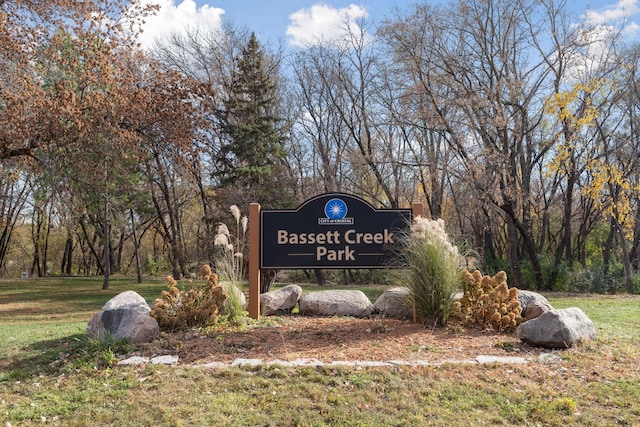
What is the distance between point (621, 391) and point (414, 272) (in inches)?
101

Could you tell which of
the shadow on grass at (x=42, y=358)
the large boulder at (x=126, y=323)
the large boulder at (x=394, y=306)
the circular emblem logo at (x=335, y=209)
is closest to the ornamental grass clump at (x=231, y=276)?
the large boulder at (x=126, y=323)

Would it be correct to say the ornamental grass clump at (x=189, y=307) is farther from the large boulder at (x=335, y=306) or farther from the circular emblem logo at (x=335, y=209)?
the circular emblem logo at (x=335, y=209)

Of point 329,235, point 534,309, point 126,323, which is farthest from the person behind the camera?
point 329,235

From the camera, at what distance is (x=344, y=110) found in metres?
26.8

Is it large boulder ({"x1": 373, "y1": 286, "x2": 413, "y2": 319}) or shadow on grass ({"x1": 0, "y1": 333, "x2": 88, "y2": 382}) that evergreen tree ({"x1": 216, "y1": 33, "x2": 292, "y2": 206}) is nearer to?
large boulder ({"x1": 373, "y1": 286, "x2": 413, "y2": 319})

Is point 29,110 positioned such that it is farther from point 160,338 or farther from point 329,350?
point 329,350

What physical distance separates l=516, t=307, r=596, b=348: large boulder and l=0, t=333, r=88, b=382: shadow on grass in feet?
15.7

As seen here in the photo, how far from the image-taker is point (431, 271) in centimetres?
629

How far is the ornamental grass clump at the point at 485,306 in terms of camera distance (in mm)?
6367

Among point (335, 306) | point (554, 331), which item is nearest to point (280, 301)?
point (335, 306)

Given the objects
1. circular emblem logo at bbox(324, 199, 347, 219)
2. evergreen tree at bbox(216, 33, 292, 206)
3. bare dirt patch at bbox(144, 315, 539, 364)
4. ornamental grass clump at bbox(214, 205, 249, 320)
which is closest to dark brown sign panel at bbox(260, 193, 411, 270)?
circular emblem logo at bbox(324, 199, 347, 219)

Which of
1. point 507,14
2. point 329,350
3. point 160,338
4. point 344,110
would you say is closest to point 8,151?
point 160,338

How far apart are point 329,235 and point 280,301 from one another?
1285mm

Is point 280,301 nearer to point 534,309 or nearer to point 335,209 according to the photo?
point 335,209
